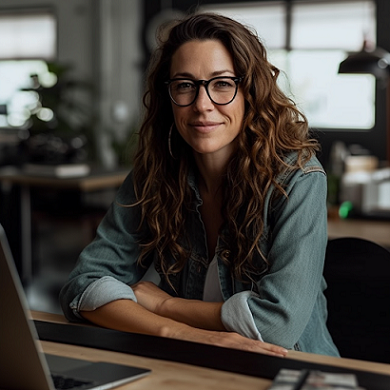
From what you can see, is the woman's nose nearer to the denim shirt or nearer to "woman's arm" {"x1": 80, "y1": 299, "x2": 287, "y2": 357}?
the denim shirt

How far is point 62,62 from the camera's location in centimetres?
910

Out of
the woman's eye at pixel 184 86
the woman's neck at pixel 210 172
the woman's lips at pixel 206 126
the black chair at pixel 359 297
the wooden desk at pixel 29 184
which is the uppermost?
the woman's eye at pixel 184 86

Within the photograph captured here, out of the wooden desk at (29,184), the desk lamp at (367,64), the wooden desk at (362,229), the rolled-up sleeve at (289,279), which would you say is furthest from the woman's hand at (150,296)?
the wooden desk at (29,184)

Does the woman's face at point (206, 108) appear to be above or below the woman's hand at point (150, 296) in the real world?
above

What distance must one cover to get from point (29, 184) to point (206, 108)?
364 cm

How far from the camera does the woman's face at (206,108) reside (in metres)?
1.63

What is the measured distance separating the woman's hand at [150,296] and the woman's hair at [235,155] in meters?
0.09

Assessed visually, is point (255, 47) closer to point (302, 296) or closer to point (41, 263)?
point (302, 296)

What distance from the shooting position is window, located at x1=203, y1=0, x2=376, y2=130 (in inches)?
302

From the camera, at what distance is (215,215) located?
174 centimetres

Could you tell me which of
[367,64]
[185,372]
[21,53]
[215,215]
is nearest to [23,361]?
[185,372]

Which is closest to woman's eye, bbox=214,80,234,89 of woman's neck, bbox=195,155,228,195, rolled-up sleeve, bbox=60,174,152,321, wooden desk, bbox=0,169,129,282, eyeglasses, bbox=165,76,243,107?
eyeglasses, bbox=165,76,243,107

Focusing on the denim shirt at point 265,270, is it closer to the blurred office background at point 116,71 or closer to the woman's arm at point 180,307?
the woman's arm at point 180,307

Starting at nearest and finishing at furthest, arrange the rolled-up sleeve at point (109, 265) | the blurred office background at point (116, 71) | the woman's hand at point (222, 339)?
the woman's hand at point (222, 339) → the rolled-up sleeve at point (109, 265) → the blurred office background at point (116, 71)
